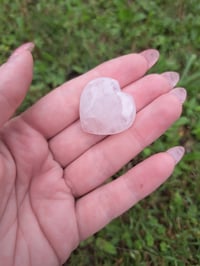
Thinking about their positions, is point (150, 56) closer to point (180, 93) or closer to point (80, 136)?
point (180, 93)

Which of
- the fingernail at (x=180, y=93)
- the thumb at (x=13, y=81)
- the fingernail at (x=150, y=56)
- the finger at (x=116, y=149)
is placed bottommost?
the finger at (x=116, y=149)

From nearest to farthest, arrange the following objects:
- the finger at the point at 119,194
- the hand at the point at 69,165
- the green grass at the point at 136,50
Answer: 1. the hand at the point at 69,165
2. the finger at the point at 119,194
3. the green grass at the point at 136,50

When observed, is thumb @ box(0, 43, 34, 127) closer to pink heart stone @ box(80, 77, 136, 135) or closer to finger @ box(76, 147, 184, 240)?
pink heart stone @ box(80, 77, 136, 135)

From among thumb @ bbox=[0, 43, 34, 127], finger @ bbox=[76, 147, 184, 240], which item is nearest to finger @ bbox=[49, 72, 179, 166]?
finger @ bbox=[76, 147, 184, 240]

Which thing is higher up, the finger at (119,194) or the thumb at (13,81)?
the thumb at (13,81)

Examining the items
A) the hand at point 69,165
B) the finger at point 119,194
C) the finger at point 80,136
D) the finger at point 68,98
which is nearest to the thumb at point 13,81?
the hand at point 69,165

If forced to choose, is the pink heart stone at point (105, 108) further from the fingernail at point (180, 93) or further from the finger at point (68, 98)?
the fingernail at point (180, 93)

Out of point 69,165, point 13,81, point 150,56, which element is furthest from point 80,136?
point 150,56

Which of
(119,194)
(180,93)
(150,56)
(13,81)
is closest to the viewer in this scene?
(13,81)
